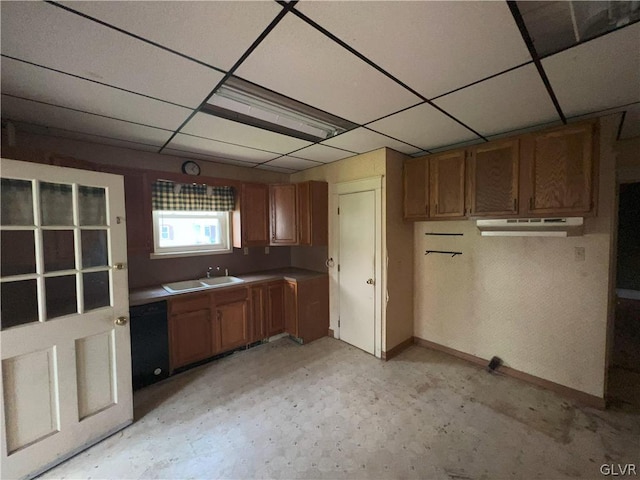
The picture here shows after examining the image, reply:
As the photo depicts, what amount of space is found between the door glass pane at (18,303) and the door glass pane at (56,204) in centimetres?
41

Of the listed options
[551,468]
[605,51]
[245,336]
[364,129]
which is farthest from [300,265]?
[605,51]

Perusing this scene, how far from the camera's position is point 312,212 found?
3.48 meters

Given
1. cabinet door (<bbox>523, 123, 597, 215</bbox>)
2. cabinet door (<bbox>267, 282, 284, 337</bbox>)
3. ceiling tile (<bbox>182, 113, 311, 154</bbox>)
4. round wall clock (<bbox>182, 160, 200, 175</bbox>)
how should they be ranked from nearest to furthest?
cabinet door (<bbox>523, 123, 597, 215</bbox>) → ceiling tile (<bbox>182, 113, 311, 154</bbox>) → round wall clock (<bbox>182, 160, 200, 175</bbox>) → cabinet door (<bbox>267, 282, 284, 337</bbox>)

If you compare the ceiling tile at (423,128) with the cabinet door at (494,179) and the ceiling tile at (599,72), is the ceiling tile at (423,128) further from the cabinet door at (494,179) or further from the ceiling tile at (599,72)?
the ceiling tile at (599,72)

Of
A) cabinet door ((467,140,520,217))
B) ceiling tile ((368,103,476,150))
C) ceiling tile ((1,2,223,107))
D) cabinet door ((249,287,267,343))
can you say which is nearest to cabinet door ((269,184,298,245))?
cabinet door ((249,287,267,343))

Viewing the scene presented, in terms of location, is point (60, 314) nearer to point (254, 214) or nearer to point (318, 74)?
point (254, 214)

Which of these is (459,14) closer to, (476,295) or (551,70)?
(551,70)

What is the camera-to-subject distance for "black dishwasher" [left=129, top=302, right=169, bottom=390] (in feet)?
7.99

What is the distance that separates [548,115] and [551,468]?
254cm

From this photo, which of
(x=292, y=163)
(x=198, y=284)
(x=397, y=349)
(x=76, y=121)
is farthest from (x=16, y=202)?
(x=397, y=349)

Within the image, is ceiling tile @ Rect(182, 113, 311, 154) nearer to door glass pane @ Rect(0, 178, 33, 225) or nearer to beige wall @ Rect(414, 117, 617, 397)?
door glass pane @ Rect(0, 178, 33, 225)

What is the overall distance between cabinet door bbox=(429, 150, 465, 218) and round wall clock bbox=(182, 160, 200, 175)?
287 centimetres

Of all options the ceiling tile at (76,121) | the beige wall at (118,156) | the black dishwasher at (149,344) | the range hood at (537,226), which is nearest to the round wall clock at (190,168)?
the beige wall at (118,156)

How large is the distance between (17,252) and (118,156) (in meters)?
1.58
